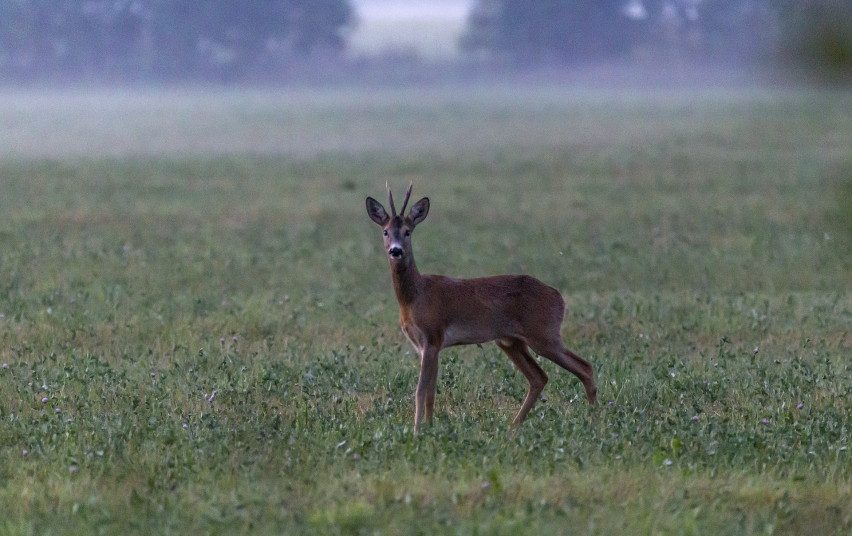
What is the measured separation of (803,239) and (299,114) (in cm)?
4984

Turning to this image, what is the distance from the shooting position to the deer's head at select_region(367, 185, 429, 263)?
30.9 feet

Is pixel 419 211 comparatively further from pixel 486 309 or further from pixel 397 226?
pixel 486 309

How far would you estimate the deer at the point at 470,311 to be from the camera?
9562 millimetres

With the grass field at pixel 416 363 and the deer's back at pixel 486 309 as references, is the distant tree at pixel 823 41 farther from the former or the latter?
the deer's back at pixel 486 309

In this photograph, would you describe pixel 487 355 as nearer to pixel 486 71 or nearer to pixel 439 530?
pixel 439 530

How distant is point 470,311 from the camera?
9695 mm

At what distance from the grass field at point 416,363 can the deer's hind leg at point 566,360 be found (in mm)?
137

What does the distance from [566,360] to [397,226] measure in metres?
1.36

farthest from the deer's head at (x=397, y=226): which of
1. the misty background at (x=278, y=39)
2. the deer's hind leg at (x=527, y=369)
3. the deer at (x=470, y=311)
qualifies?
the misty background at (x=278, y=39)

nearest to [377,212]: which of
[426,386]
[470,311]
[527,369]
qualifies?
[470,311]

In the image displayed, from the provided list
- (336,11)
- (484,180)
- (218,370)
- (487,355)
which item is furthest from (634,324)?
(336,11)

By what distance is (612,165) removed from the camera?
32844mm

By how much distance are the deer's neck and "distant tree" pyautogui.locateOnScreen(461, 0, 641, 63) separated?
3809 inches

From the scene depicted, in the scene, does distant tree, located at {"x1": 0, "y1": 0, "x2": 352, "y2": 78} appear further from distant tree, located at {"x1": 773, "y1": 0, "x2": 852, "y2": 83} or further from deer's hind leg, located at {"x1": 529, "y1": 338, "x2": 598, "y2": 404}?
distant tree, located at {"x1": 773, "y1": 0, "x2": 852, "y2": 83}
